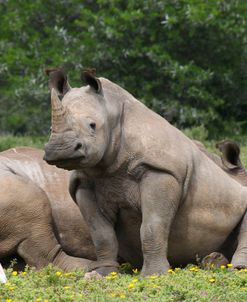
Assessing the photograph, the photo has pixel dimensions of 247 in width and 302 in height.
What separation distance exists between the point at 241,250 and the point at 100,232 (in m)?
1.19

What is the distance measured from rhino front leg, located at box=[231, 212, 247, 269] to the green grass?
0.34m

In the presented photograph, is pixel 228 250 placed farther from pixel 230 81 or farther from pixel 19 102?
pixel 19 102

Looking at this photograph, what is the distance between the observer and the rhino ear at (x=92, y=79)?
905cm

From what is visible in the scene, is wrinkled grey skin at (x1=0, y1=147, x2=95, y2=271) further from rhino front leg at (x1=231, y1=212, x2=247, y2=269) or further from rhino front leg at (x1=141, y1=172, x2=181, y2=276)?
rhino front leg at (x1=231, y1=212, x2=247, y2=269)

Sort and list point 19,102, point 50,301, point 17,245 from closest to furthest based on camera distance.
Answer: point 50,301 → point 17,245 → point 19,102

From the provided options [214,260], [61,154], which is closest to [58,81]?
[61,154]

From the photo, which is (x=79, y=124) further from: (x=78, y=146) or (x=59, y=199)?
(x=59, y=199)

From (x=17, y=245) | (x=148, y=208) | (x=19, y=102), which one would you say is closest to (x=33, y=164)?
(x=17, y=245)

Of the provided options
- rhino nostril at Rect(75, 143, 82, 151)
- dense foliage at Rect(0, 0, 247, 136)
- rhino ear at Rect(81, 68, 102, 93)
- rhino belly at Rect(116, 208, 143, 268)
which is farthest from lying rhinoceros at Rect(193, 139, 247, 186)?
dense foliage at Rect(0, 0, 247, 136)

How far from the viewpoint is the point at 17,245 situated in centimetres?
958

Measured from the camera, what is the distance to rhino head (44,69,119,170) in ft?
28.2

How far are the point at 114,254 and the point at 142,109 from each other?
1238mm

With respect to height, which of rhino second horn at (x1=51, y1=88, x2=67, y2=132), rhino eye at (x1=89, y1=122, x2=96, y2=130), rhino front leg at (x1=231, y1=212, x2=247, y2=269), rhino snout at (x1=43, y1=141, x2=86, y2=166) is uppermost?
rhino second horn at (x1=51, y1=88, x2=67, y2=132)

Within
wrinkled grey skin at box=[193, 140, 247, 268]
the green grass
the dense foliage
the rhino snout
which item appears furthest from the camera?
the dense foliage
